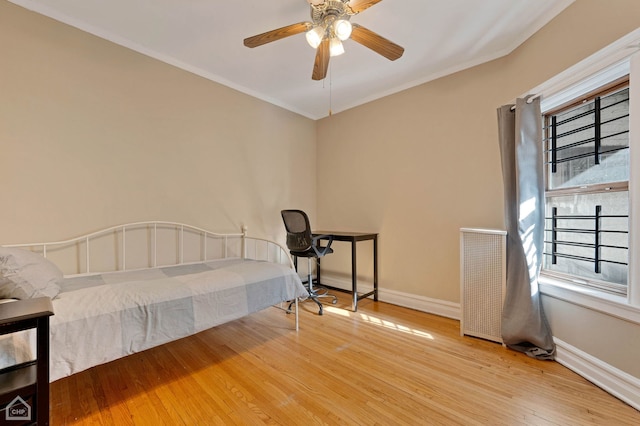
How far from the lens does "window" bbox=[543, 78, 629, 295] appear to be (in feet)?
5.23

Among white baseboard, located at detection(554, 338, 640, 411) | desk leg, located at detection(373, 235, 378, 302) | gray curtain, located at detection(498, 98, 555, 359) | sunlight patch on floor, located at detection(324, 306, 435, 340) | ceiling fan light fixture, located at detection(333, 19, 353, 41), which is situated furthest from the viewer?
desk leg, located at detection(373, 235, 378, 302)

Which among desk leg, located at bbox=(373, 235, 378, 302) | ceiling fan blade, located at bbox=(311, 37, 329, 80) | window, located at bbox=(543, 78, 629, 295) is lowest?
desk leg, located at bbox=(373, 235, 378, 302)

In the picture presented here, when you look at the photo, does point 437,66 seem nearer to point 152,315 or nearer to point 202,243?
point 202,243

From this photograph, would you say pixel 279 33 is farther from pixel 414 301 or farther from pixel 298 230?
pixel 414 301

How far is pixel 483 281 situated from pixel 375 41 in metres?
1.98

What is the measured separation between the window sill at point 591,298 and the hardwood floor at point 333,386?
0.46 m

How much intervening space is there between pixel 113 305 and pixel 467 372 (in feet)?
6.94

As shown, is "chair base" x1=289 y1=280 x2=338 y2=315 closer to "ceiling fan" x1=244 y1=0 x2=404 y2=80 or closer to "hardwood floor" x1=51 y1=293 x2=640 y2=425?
"hardwood floor" x1=51 y1=293 x2=640 y2=425

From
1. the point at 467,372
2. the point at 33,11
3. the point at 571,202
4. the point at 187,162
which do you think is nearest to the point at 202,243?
the point at 187,162

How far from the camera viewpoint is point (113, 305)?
1.37 m

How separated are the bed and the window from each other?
2022mm

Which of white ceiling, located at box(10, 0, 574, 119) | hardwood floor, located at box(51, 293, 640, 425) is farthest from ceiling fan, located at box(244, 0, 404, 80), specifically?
hardwood floor, located at box(51, 293, 640, 425)

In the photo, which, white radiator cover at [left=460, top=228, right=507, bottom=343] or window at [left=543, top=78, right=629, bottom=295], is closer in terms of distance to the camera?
window at [left=543, top=78, right=629, bottom=295]

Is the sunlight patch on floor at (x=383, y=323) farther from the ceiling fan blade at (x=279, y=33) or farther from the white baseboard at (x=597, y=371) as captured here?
the ceiling fan blade at (x=279, y=33)
